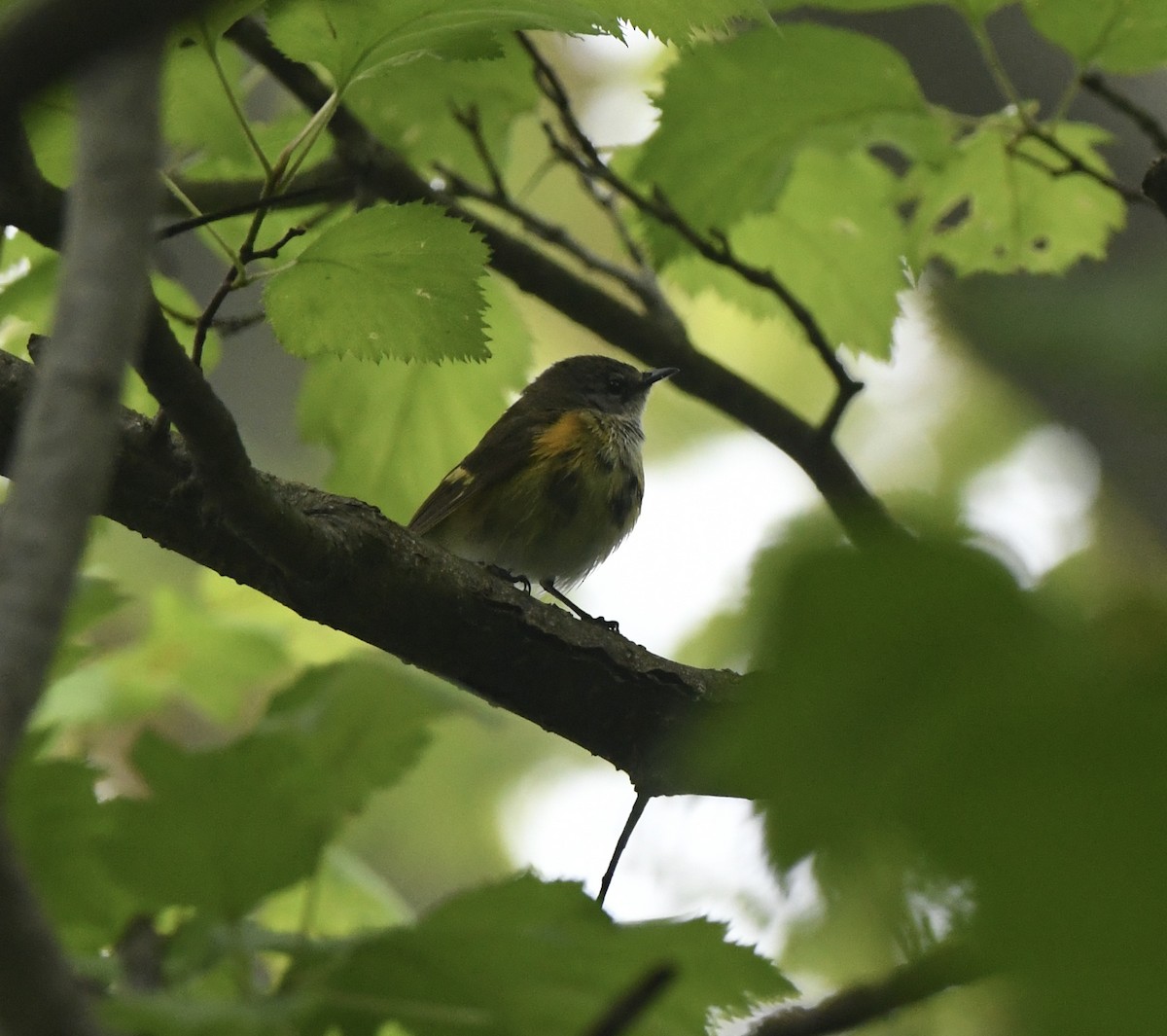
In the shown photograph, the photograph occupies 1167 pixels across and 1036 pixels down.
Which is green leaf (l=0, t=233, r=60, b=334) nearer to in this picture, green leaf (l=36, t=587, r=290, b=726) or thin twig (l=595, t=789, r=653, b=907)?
green leaf (l=36, t=587, r=290, b=726)

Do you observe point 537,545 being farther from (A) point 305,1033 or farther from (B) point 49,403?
(B) point 49,403

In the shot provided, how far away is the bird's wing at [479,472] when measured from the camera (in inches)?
199

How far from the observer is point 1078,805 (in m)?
0.56

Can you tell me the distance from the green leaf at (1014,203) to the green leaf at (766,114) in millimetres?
143

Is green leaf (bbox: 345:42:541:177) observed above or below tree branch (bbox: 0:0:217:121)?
above

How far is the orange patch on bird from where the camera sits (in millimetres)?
5355

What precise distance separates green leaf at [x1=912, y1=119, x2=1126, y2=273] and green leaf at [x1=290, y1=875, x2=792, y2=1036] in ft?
8.41

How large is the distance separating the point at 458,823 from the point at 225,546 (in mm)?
8732

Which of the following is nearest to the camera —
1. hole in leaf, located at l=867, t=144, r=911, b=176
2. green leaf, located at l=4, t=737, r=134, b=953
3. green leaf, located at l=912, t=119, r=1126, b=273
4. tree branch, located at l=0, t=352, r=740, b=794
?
green leaf, located at l=4, t=737, r=134, b=953

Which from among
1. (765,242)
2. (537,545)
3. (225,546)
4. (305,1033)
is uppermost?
(765,242)

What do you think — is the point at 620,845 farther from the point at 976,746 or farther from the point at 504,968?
the point at 976,746

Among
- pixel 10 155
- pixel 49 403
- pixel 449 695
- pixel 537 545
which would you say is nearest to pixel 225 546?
pixel 449 695

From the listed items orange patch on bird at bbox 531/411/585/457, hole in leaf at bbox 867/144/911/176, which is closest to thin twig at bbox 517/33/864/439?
orange patch on bird at bbox 531/411/585/457

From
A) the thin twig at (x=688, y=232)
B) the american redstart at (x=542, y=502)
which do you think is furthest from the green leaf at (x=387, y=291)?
the american redstart at (x=542, y=502)
